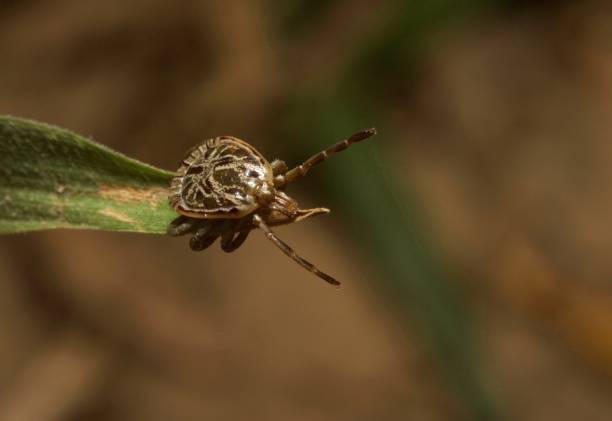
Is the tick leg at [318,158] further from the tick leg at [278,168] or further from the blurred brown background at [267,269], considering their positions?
the blurred brown background at [267,269]

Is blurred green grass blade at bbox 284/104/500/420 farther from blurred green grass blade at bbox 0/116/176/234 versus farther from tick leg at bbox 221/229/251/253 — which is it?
blurred green grass blade at bbox 0/116/176/234

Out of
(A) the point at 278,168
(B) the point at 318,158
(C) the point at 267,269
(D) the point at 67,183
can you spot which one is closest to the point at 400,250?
(C) the point at 267,269

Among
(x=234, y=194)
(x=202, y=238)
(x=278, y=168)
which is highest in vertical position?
(x=278, y=168)

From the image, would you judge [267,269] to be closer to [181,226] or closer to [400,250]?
[400,250]

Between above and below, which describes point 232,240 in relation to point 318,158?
below

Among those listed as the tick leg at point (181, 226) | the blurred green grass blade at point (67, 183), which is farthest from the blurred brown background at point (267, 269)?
the blurred green grass blade at point (67, 183)

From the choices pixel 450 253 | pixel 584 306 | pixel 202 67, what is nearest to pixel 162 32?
pixel 202 67

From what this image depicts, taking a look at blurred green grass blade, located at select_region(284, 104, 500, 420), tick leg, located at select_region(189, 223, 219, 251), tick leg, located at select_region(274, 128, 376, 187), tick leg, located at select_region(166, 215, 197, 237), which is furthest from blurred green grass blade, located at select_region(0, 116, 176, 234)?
Result: blurred green grass blade, located at select_region(284, 104, 500, 420)
